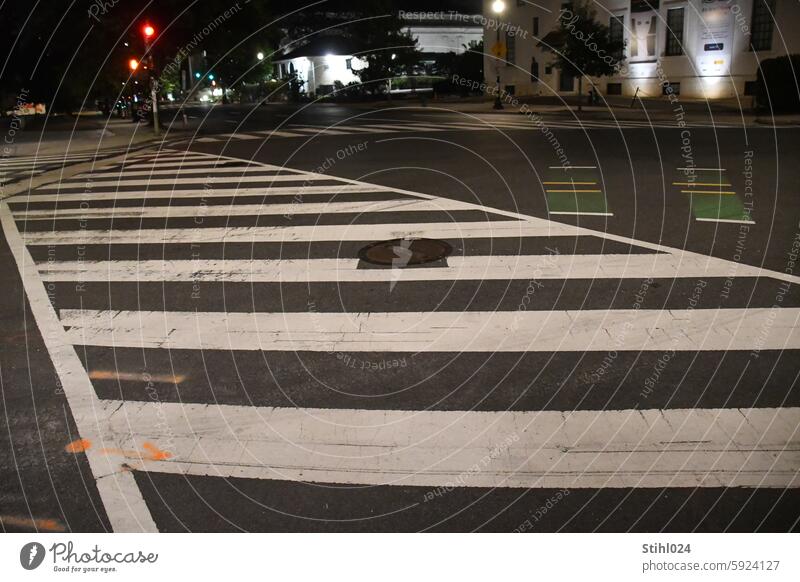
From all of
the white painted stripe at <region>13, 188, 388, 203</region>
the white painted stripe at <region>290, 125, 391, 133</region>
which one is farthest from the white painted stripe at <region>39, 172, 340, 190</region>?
the white painted stripe at <region>290, 125, 391, 133</region>

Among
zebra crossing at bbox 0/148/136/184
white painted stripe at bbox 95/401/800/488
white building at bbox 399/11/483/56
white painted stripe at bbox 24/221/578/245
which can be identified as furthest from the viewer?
white building at bbox 399/11/483/56

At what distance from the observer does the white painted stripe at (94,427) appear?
12.0 ft

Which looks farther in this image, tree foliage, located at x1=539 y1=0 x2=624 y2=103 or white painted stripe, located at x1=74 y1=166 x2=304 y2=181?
tree foliage, located at x1=539 y1=0 x2=624 y2=103

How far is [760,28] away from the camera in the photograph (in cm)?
3331

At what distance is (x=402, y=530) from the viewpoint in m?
3.49

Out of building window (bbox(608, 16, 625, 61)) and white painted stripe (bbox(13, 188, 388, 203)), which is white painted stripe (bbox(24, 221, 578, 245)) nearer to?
white painted stripe (bbox(13, 188, 388, 203))

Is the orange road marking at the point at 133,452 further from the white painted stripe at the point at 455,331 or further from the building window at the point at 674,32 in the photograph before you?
the building window at the point at 674,32

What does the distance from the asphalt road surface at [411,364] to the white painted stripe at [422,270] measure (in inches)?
1.8

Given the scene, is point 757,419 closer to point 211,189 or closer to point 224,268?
point 224,268

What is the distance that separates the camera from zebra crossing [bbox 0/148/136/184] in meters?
17.7

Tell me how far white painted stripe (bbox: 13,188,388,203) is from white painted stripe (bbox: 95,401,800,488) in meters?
8.74

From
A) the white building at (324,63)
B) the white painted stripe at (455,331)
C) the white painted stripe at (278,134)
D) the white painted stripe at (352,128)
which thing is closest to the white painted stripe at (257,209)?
the white painted stripe at (455,331)

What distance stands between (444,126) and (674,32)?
19.9 m

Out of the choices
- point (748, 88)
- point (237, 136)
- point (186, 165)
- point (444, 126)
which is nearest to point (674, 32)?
point (748, 88)
